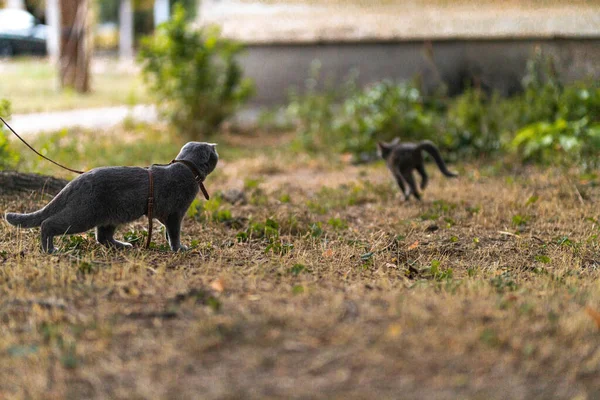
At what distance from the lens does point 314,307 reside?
3.53m

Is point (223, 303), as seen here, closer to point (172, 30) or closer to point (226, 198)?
point (226, 198)

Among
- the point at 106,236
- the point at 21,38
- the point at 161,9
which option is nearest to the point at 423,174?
the point at 106,236

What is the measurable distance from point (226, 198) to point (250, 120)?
659 centimetres

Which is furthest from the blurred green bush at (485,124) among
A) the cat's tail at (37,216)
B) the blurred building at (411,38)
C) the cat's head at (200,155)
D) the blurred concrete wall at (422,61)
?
the cat's tail at (37,216)

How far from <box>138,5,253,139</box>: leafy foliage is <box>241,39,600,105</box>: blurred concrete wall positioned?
3.04 meters

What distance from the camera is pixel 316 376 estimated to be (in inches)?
111

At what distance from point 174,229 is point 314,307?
1.59 meters

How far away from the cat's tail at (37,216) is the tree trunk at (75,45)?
1303 centimetres

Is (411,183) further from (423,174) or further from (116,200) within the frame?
(116,200)

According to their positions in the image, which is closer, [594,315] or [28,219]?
[594,315]

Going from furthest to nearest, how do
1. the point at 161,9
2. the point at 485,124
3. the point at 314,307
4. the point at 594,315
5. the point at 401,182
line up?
the point at 161,9, the point at 485,124, the point at 401,182, the point at 314,307, the point at 594,315

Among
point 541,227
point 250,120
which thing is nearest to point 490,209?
point 541,227

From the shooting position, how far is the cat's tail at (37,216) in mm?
4438

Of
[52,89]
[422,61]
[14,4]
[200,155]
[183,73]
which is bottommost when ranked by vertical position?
[52,89]
